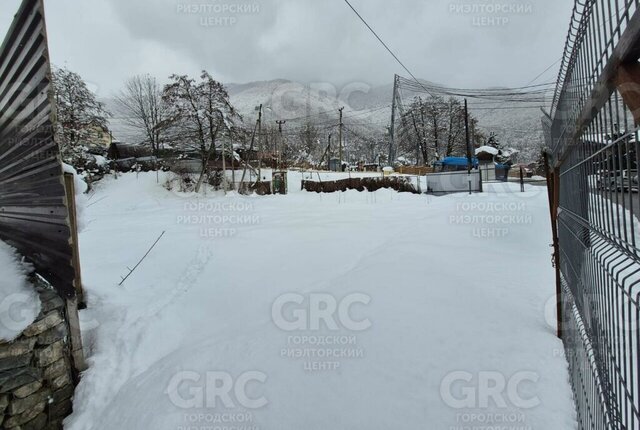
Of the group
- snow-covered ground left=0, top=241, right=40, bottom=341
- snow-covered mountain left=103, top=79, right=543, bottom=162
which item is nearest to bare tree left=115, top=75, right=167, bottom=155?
snow-covered mountain left=103, top=79, right=543, bottom=162

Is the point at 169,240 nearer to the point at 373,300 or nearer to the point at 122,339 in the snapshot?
the point at 122,339

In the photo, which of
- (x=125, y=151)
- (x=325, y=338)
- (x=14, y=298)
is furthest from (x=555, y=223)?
(x=125, y=151)

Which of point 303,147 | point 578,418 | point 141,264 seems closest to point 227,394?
point 578,418

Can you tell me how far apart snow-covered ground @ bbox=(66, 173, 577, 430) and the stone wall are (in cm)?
18

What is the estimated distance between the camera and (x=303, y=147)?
181 ft

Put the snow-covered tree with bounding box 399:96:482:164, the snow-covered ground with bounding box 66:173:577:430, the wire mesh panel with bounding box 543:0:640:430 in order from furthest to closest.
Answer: the snow-covered tree with bounding box 399:96:482:164 → the snow-covered ground with bounding box 66:173:577:430 → the wire mesh panel with bounding box 543:0:640:430

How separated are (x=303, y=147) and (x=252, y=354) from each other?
53.6 m

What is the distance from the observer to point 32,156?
117 inches

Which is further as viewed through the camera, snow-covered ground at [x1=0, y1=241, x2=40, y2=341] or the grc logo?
the grc logo

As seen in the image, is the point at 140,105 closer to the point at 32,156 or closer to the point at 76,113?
the point at 76,113

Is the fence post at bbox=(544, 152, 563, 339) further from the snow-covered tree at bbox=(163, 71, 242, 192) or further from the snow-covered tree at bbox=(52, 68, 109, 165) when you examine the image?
the snow-covered tree at bbox=(52, 68, 109, 165)

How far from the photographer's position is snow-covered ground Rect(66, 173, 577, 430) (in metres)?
2.37

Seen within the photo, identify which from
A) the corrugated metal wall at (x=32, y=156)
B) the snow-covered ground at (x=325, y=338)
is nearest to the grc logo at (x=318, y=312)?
the snow-covered ground at (x=325, y=338)

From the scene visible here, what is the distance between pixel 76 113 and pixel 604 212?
2923cm
